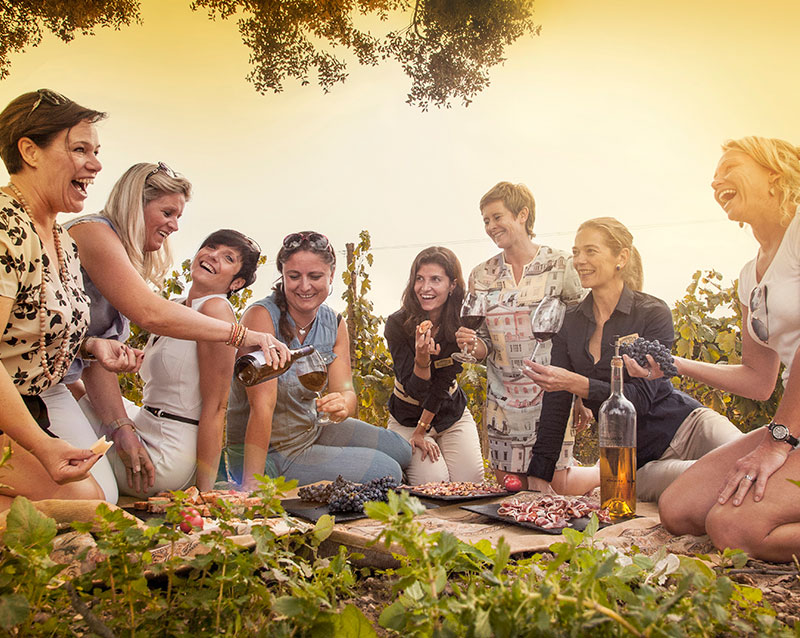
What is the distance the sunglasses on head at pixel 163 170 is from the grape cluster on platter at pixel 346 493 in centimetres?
140

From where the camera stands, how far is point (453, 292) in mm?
3250

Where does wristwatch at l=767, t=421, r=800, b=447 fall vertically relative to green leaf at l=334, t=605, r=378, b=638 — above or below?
above

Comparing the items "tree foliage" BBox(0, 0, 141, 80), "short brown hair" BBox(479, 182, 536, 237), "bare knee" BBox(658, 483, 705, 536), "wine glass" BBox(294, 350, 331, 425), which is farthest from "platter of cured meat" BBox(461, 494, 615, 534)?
"tree foliage" BBox(0, 0, 141, 80)

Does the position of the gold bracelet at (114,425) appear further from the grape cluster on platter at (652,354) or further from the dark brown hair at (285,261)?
the grape cluster on platter at (652,354)

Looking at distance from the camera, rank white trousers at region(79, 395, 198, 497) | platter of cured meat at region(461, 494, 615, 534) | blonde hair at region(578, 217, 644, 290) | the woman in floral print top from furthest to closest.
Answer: blonde hair at region(578, 217, 644, 290), white trousers at region(79, 395, 198, 497), platter of cured meat at region(461, 494, 615, 534), the woman in floral print top

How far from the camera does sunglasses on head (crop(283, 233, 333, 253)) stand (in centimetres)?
320

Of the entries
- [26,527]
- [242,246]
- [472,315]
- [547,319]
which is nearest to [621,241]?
[547,319]

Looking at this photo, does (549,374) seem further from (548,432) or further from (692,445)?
(692,445)

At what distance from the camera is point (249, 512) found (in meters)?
1.44

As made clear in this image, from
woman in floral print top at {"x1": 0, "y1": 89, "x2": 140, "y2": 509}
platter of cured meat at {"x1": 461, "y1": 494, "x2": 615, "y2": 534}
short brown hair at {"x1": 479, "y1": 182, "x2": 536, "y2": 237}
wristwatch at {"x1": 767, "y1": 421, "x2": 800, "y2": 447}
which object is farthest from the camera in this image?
short brown hair at {"x1": 479, "y1": 182, "x2": 536, "y2": 237}

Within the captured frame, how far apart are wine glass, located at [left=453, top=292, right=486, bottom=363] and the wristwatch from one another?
1244 mm

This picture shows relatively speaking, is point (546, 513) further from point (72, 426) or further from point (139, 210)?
point (139, 210)

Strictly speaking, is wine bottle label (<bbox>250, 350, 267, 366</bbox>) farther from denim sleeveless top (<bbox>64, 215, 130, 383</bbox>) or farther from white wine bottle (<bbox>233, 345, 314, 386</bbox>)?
denim sleeveless top (<bbox>64, 215, 130, 383</bbox>)

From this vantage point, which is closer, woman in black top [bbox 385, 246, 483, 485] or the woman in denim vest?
the woman in denim vest
